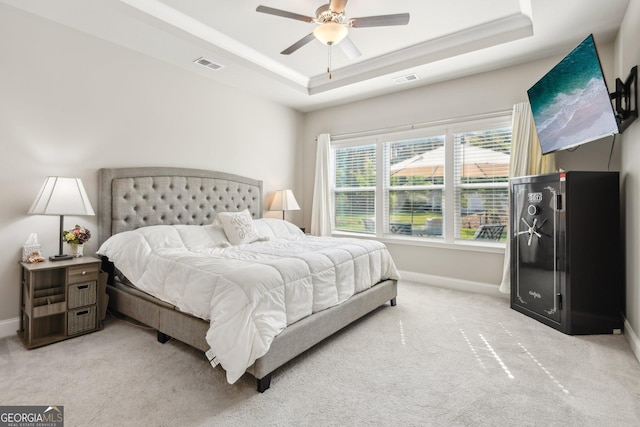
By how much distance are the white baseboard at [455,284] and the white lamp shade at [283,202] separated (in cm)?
194

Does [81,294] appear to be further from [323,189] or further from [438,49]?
[438,49]

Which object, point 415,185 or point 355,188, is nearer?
point 415,185

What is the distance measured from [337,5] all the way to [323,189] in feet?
10.4

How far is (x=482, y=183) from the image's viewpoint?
13.1 feet

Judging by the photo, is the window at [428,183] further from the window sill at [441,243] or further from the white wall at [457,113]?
the white wall at [457,113]

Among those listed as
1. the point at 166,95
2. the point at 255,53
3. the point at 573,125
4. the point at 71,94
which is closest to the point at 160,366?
the point at 71,94

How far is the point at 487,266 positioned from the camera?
3904 mm

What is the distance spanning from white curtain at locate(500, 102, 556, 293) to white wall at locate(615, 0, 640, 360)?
67cm

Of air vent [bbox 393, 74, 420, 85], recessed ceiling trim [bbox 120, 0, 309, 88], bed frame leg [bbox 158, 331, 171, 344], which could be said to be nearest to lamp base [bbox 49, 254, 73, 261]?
Answer: bed frame leg [bbox 158, 331, 171, 344]

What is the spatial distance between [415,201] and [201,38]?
3.37 m

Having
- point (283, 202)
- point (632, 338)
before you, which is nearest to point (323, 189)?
point (283, 202)

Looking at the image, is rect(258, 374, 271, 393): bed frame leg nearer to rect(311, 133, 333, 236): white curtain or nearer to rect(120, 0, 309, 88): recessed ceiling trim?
rect(120, 0, 309, 88): recessed ceiling trim

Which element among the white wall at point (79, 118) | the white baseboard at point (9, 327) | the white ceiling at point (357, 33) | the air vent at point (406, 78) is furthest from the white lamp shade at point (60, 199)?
the air vent at point (406, 78)

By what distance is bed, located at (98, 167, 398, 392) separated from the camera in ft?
6.93
